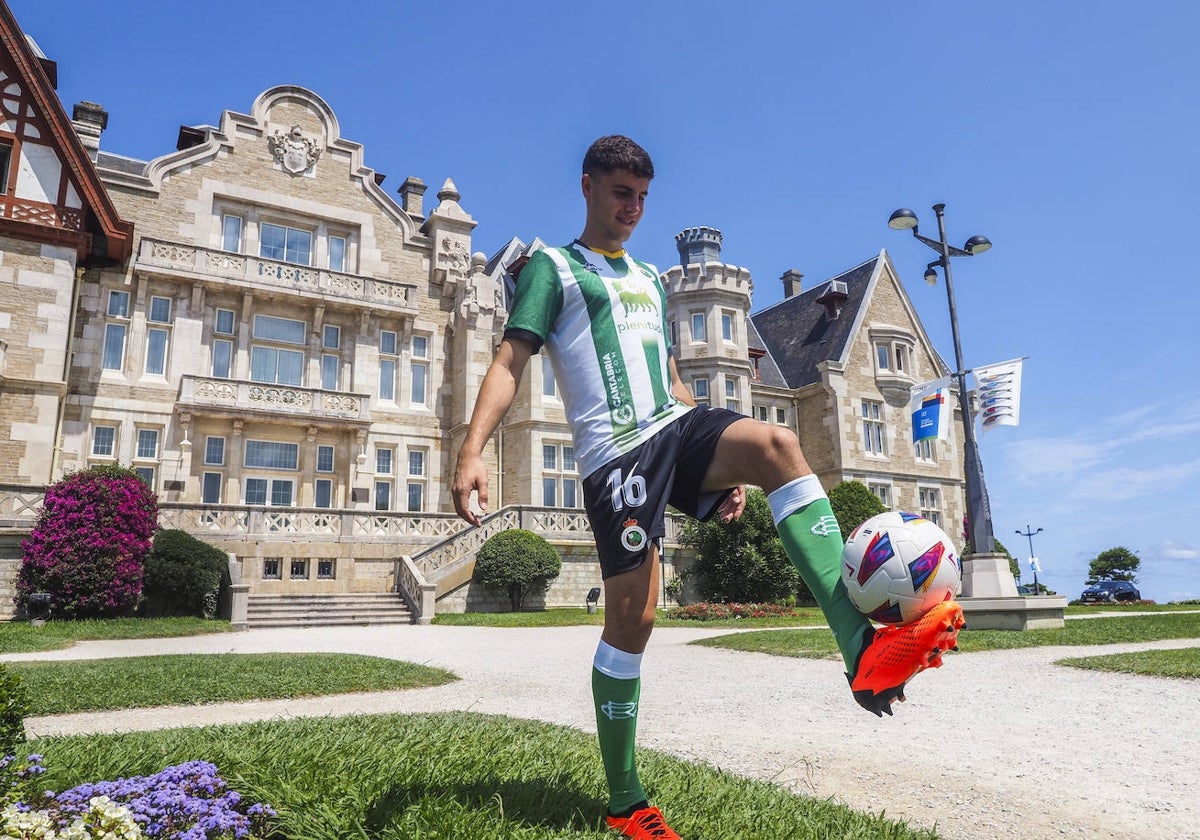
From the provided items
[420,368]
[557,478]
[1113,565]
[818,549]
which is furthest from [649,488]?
[1113,565]

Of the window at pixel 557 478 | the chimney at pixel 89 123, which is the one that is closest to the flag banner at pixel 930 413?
the window at pixel 557 478

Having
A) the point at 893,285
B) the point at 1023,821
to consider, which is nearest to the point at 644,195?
the point at 1023,821

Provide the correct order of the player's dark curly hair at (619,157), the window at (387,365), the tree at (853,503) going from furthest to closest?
1. the tree at (853,503)
2. the window at (387,365)
3. the player's dark curly hair at (619,157)

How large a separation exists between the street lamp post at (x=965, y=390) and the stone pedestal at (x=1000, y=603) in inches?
22.1

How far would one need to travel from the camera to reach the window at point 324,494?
23234mm

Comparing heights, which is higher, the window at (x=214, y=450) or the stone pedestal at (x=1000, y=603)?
the window at (x=214, y=450)

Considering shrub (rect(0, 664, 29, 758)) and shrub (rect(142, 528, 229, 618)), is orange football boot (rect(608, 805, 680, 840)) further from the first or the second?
shrub (rect(142, 528, 229, 618))

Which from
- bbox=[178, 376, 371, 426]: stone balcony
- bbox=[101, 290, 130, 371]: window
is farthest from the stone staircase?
bbox=[101, 290, 130, 371]: window

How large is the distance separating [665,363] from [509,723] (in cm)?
312

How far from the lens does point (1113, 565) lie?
49.7 meters

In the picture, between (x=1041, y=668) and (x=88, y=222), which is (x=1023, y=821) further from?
(x=88, y=222)

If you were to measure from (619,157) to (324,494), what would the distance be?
2199cm

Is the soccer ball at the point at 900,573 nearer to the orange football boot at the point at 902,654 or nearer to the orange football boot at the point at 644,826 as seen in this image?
the orange football boot at the point at 902,654

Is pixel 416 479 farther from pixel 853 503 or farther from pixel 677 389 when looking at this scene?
pixel 677 389
